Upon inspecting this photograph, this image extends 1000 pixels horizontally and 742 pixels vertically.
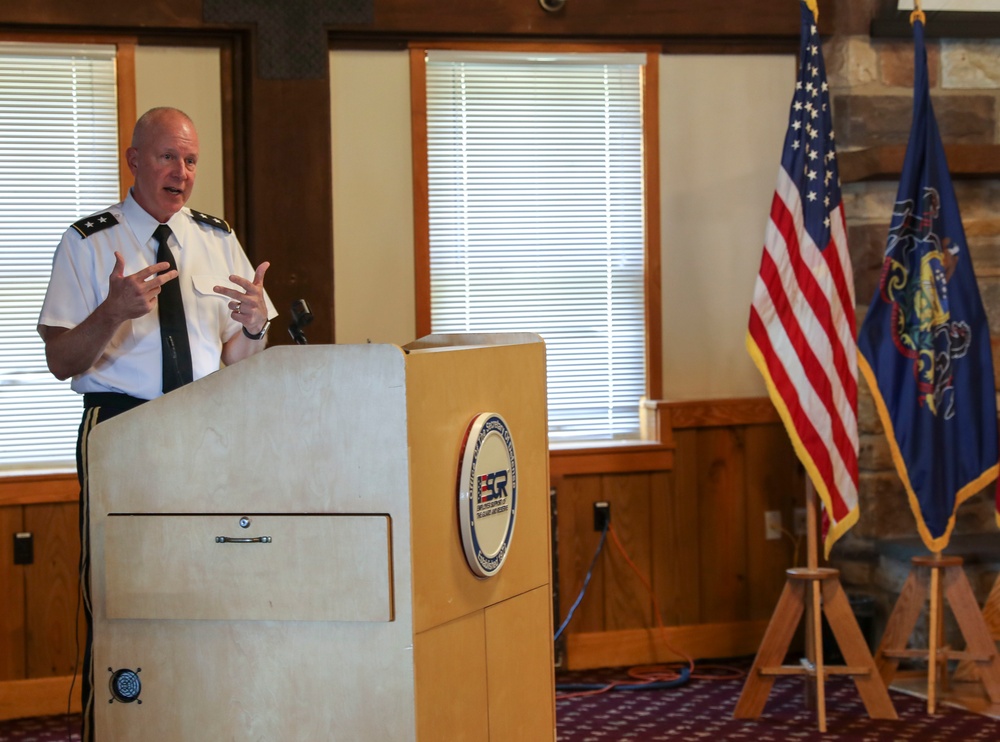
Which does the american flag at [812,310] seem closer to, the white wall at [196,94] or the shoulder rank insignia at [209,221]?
the shoulder rank insignia at [209,221]

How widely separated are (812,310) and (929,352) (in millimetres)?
395

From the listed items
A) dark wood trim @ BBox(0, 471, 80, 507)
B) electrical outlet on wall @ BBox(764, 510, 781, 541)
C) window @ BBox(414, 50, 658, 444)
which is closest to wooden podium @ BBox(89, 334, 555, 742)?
dark wood trim @ BBox(0, 471, 80, 507)

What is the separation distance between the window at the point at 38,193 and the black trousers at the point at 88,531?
5.06 ft

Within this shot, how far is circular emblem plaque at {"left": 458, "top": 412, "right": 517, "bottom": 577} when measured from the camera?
1.85 metres

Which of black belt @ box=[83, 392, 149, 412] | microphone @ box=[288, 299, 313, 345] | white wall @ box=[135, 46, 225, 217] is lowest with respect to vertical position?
black belt @ box=[83, 392, 149, 412]

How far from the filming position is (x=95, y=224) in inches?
93.7

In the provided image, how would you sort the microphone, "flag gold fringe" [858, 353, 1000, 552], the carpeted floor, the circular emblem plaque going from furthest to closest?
1. "flag gold fringe" [858, 353, 1000, 552]
2. the carpeted floor
3. the microphone
4. the circular emblem plaque

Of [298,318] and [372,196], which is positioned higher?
[372,196]

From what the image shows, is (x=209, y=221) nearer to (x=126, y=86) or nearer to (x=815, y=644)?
(x=126, y=86)

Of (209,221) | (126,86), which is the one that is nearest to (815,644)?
(209,221)

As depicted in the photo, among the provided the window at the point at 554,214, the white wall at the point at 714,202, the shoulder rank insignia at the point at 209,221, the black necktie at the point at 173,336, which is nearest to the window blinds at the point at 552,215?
the window at the point at 554,214

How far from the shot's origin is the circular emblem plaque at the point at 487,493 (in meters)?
1.85

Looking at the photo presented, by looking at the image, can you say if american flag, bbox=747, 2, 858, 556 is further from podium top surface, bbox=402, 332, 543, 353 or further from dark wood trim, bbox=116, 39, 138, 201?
dark wood trim, bbox=116, 39, 138, 201

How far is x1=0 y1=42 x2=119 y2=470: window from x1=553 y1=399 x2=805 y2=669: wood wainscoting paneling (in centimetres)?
168
